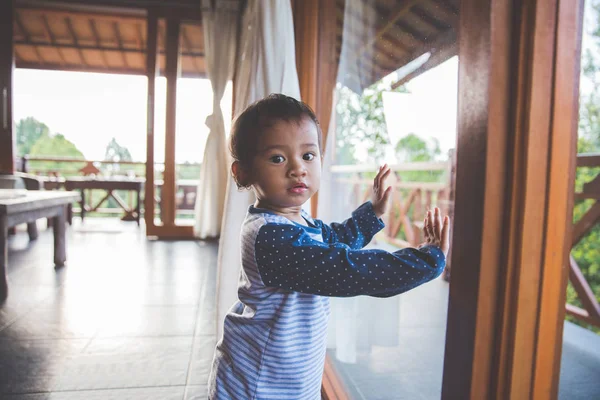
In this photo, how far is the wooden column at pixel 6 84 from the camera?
3936 millimetres

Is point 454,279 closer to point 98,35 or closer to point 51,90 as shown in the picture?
point 98,35

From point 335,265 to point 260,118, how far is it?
28 cm

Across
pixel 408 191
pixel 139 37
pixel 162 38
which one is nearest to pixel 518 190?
pixel 408 191

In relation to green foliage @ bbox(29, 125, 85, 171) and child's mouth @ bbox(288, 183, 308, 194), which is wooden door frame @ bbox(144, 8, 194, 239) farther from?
child's mouth @ bbox(288, 183, 308, 194)

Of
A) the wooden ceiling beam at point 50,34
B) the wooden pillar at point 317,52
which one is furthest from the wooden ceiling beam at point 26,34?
the wooden pillar at point 317,52

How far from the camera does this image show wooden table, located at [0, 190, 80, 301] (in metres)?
2.21

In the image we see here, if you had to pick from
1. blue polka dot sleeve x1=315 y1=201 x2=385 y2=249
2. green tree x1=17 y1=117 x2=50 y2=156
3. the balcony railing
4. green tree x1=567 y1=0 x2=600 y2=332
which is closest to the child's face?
blue polka dot sleeve x1=315 y1=201 x2=385 y2=249

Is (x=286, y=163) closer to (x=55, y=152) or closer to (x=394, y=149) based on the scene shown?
(x=394, y=149)

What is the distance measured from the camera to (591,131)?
2.80 ft

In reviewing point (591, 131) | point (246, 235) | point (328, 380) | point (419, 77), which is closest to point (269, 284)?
A: point (246, 235)

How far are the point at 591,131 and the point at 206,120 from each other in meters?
3.50

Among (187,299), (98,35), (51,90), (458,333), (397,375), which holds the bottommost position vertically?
(187,299)

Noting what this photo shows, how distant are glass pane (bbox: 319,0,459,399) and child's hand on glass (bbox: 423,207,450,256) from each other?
0.21 m

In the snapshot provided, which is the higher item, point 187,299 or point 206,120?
point 206,120
